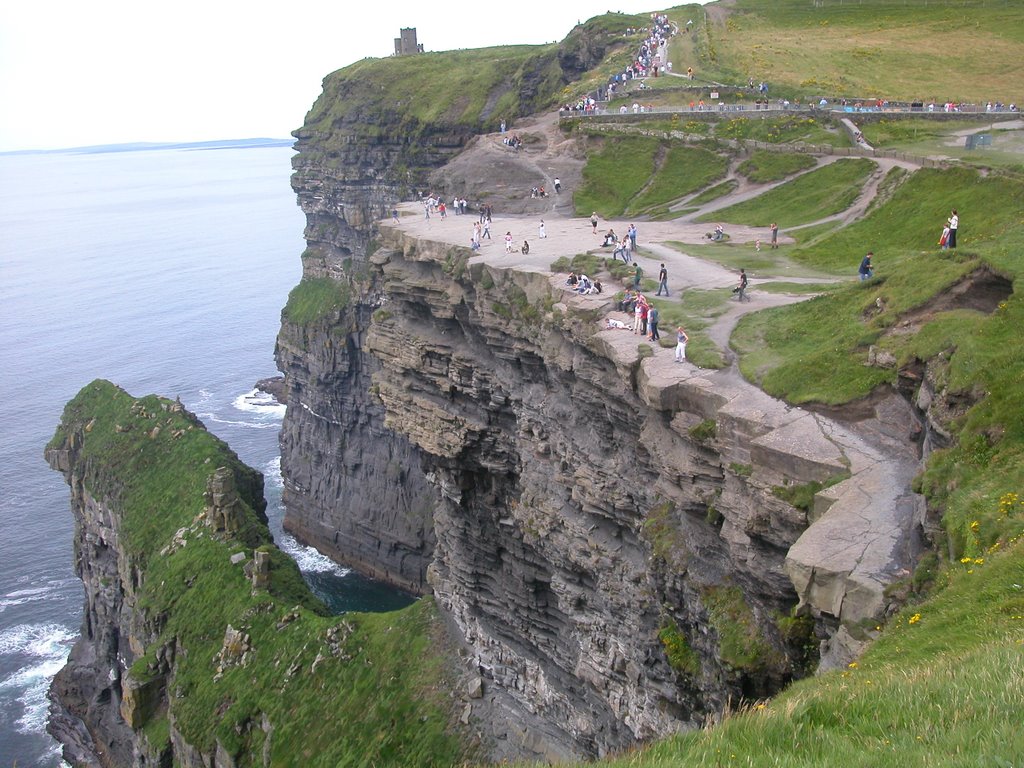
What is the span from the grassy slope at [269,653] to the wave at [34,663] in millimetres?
14809

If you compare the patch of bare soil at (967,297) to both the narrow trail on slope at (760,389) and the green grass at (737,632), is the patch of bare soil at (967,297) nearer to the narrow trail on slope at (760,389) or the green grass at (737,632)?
the narrow trail on slope at (760,389)

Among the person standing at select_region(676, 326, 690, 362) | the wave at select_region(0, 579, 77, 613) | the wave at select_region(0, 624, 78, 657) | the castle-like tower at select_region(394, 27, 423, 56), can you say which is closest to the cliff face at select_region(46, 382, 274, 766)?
the wave at select_region(0, 624, 78, 657)

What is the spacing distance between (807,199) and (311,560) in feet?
173

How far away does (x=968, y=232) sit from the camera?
3775cm

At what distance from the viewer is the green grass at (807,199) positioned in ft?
164

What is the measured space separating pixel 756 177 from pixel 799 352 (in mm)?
31953

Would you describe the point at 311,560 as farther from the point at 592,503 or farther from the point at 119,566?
the point at 592,503

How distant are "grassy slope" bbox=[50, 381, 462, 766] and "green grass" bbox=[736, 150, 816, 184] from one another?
118ft

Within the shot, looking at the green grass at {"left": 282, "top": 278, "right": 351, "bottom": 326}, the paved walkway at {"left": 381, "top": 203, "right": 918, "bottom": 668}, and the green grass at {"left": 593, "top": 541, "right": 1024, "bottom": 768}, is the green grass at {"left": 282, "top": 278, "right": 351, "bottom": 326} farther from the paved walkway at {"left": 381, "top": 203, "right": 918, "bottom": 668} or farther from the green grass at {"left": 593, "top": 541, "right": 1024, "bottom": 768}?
the green grass at {"left": 593, "top": 541, "right": 1024, "bottom": 768}

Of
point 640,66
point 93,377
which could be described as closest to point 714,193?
point 640,66

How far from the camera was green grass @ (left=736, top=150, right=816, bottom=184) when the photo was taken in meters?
56.9

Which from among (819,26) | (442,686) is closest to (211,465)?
(442,686)

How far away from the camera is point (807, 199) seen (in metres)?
52.3

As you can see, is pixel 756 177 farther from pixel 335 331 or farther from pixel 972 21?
pixel 972 21
